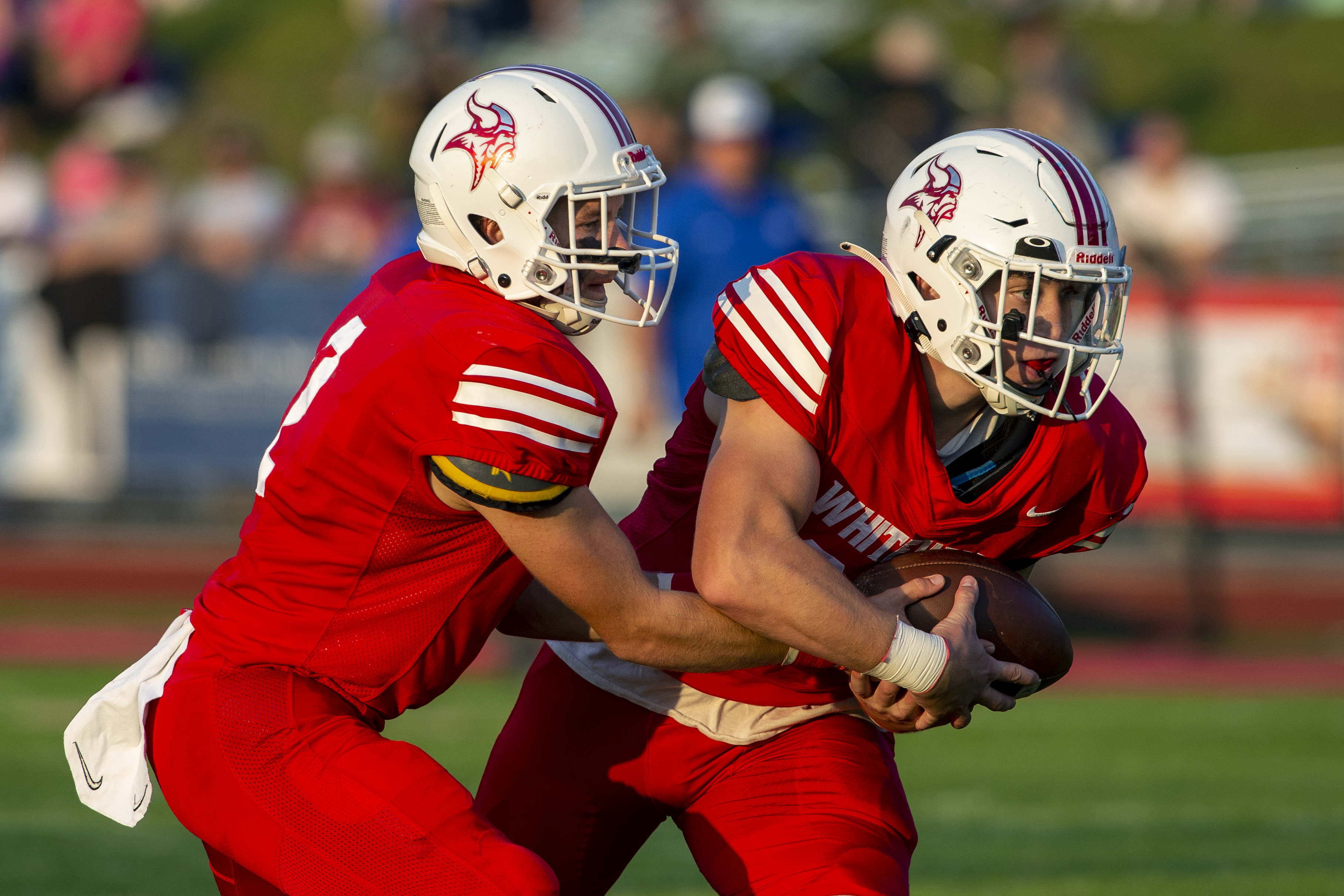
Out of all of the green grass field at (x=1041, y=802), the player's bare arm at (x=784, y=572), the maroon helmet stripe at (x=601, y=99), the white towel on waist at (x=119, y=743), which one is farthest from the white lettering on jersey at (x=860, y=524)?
the green grass field at (x=1041, y=802)

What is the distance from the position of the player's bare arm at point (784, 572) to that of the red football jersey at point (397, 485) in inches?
11.1

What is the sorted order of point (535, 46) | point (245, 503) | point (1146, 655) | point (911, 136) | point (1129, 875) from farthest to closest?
point (535, 46), point (911, 136), point (245, 503), point (1146, 655), point (1129, 875)

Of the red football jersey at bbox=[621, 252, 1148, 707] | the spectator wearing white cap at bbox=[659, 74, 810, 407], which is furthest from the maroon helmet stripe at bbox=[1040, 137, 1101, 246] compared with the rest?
the spectator wearing white cap at bbox=[659, 74, 810, 407]

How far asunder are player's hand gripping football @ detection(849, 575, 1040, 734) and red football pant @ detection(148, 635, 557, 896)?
72 centimetres

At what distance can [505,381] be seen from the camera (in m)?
2.68

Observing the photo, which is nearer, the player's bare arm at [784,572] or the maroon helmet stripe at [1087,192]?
the player's bare arm at [784,572]

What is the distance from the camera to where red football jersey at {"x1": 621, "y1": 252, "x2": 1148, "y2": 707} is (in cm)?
303

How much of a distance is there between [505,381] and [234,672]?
2.24ft

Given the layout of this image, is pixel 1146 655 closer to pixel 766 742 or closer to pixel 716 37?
pixel 766 742

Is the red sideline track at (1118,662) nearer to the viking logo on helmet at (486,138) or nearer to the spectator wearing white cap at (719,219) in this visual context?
the spectator wearing white cap at (719,219)

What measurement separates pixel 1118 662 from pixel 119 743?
7.59 meters

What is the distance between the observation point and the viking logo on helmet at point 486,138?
9.95 feet

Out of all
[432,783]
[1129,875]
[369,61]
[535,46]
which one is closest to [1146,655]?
[1129,875]

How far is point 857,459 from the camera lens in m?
3.10
